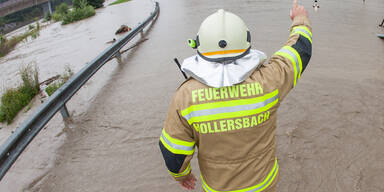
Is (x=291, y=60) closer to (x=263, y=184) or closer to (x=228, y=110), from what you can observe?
(x=228, y=110)

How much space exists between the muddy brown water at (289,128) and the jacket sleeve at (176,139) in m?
1.61

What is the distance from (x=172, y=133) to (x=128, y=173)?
2.17m

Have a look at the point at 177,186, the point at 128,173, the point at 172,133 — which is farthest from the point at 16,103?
the point at 172,133

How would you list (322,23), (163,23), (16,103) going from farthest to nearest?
(163,23), (322,23), (16,103)

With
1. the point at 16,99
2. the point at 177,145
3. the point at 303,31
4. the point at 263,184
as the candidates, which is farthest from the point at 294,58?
the point at 16,99

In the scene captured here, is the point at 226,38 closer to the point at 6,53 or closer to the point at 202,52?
the point at 202,52

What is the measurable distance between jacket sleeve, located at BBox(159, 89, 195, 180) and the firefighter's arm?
0.71m

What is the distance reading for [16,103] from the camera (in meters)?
6.03

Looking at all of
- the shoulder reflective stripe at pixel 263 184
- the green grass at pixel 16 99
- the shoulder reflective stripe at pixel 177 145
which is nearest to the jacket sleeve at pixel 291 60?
the shoulder reflective stripe at pixel 263 184

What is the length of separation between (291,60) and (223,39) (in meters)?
0.59

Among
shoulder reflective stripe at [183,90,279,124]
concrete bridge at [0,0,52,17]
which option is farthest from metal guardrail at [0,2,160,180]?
concrete bridge at [0,0,52,17]

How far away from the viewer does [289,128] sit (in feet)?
14.4

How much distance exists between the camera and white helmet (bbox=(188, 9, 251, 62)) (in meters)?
1.75

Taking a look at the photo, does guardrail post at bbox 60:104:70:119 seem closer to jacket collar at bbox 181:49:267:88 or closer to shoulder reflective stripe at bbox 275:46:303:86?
jacket collar at bbox 181:49:267:88
